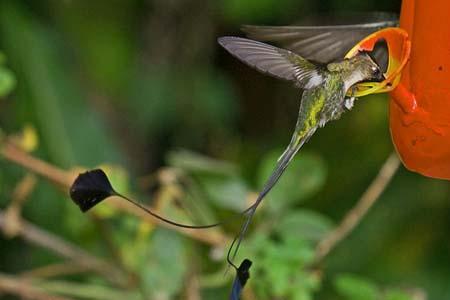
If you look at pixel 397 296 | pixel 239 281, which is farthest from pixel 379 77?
pixel 397 296

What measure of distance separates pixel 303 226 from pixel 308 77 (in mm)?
673

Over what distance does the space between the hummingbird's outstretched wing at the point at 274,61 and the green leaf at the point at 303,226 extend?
Result: 2.11 feet

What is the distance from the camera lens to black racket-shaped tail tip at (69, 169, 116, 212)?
→ 1439 millimetres

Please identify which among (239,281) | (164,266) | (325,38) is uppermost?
(325,38)

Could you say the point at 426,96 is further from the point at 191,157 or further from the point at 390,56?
the point at 191,157

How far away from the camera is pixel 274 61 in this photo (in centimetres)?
153

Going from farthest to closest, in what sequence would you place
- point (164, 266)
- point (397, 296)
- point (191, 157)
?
point (191, 157) < point (164, 266) < point (397, 296)

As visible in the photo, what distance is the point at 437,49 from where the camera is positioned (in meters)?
1.47

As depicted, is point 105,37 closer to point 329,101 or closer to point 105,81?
point 105,81

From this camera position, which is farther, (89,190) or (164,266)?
(164,266)

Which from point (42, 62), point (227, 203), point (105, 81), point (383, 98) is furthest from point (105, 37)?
point (227, 203)

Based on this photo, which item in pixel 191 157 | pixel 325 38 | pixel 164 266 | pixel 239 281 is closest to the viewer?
pixel 239 281

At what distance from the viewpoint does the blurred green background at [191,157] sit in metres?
2.21

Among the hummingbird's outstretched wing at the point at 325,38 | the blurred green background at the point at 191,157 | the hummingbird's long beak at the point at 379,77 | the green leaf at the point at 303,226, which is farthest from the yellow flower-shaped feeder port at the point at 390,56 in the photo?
the green leaf at the point at 303,226
